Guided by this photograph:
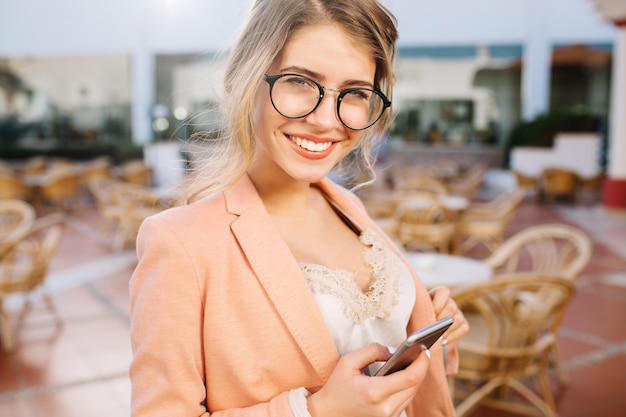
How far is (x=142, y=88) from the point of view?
17.3 meters

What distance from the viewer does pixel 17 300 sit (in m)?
5.08

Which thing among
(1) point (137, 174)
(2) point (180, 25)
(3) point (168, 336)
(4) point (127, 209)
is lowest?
(4) point (127, 209)

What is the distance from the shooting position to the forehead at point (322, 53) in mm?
1006

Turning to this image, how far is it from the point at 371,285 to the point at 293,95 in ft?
1.42

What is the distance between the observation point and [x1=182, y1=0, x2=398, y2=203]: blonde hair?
999 millimetres

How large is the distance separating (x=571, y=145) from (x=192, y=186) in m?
13.4

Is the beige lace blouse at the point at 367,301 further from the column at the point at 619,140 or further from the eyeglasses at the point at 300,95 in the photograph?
the column at the point at 619,140

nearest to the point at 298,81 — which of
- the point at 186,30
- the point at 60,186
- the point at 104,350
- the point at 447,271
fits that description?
the point at 447,271

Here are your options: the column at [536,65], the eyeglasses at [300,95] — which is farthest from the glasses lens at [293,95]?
the column at [536,65]

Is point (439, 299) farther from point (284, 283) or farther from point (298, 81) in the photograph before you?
point (298, 81)

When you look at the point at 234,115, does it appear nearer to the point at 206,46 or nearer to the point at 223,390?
the point at 223,390

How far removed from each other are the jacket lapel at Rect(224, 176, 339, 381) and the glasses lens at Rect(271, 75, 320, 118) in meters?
0.20

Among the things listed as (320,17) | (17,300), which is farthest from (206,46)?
(320,17)

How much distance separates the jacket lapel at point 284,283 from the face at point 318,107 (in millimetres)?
118
